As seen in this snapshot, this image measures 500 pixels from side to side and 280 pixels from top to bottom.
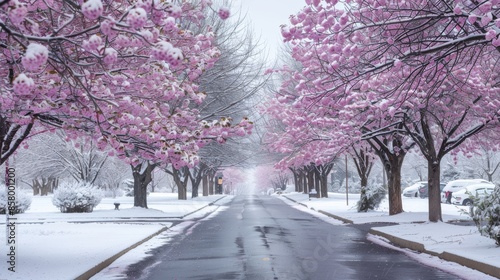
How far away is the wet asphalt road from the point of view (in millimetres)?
10641

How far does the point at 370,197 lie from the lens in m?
30.3

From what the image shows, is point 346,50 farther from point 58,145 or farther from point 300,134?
point 58,145

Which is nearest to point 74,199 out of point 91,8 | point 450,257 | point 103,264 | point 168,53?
point 103,264

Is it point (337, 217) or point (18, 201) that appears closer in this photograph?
point (337, 217)

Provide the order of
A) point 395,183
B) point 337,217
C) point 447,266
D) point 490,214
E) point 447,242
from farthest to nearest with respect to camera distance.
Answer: point 337,217 → point 395,183 → point 447,242 → point 490,214 → point 447,266

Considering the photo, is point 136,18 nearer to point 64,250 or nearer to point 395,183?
point 64,250

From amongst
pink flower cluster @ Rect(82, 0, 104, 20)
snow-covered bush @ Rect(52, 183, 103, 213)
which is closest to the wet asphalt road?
pink flower cluster @ Rect(82, 0, 104, 20)

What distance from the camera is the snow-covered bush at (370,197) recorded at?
99.6 ft

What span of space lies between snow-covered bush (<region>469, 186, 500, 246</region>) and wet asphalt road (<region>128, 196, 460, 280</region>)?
1.69 metres

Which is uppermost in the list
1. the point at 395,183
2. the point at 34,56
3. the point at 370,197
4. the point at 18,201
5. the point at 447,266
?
the point at 34,56

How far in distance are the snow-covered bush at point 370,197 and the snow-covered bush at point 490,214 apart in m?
17.2

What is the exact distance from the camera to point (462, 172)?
243ft

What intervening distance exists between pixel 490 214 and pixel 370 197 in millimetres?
18140

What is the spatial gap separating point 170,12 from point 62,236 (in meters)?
12.1
